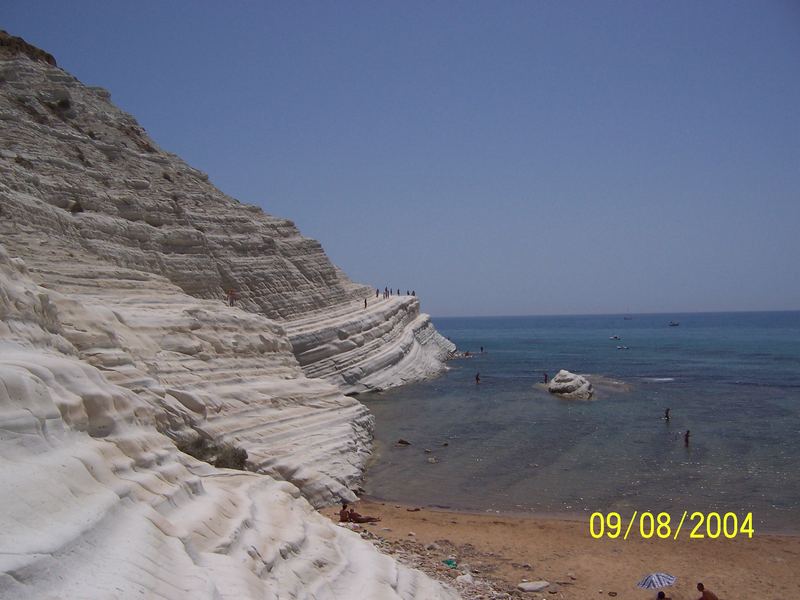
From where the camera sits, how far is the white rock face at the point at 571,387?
28906 millimetres

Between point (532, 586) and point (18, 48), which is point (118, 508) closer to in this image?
point (532, 586)

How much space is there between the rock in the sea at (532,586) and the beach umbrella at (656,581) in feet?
5.00

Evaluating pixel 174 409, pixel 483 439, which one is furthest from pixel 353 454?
pixel 174 409

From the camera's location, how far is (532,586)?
30.8ft

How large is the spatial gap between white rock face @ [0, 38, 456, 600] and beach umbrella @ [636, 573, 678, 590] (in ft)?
12.0

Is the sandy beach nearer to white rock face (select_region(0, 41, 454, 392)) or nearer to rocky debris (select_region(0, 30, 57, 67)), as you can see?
white rock face (select_region(0, 41, 454, 392))

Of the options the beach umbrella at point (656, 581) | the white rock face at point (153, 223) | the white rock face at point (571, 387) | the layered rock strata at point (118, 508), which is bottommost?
the beach umbrella at point (656, 581)

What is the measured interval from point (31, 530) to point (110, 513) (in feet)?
2.73

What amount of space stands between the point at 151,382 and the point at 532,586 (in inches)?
261

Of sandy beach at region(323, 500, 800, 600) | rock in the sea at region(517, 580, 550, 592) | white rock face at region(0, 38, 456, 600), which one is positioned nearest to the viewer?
white rock face at region(0, 38, 456, 600)

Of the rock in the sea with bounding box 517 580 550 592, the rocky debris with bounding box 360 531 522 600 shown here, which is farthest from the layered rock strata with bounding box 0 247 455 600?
the rock in the sea with bounding box 517 580 550 592

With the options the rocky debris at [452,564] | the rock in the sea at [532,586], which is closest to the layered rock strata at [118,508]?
the rocky debris at [452,564]

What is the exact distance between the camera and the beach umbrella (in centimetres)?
944

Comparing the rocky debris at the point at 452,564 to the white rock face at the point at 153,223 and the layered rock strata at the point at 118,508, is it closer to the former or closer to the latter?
the layered rock strata at the point at 118,508
